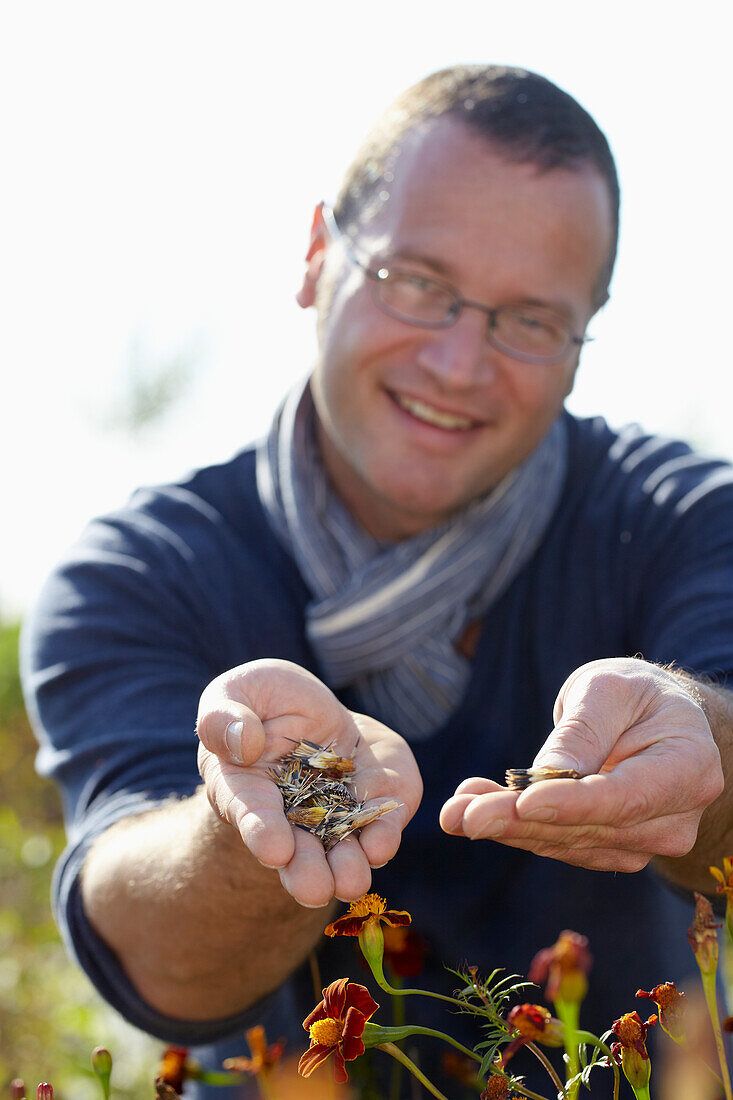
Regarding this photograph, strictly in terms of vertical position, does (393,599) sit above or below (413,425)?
below

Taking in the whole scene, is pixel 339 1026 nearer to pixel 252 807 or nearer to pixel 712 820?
pixel 252 807

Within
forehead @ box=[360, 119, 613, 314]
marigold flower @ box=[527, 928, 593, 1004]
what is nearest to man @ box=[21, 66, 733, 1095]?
forehead @ box=[360, 119, 613, 314]

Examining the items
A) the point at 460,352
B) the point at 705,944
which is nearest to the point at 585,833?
the point at 705,944

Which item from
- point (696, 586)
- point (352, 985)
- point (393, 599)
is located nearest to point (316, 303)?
point (393, 599)

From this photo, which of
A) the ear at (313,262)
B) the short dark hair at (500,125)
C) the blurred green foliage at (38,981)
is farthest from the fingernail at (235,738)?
the ear at (313,262)

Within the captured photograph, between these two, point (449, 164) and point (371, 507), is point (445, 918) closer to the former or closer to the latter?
point (371, 507)

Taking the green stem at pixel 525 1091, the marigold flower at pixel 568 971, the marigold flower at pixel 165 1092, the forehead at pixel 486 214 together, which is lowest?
the marigold flower at pixel 165 1092

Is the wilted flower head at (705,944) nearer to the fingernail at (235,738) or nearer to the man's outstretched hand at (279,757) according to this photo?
the man's outstretched hand at (279,757)
